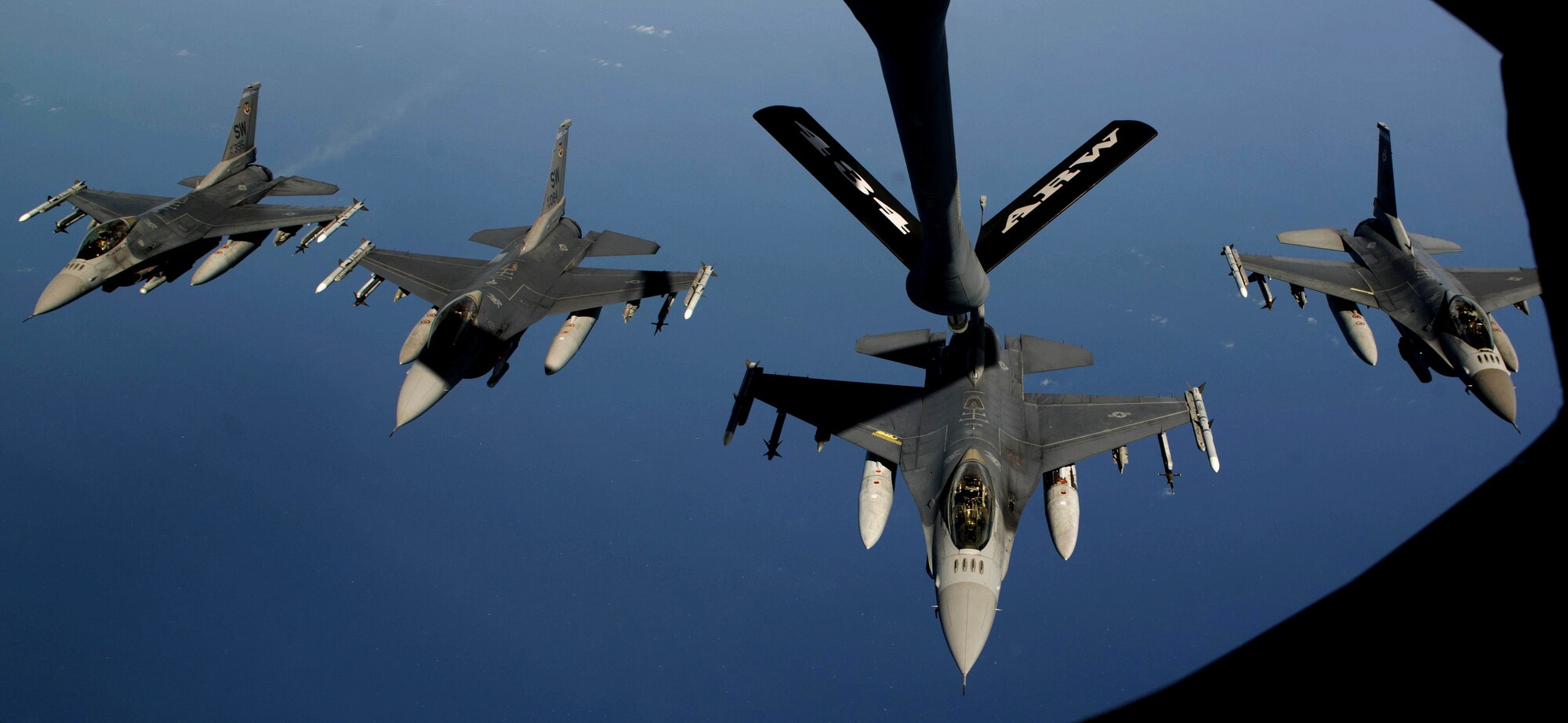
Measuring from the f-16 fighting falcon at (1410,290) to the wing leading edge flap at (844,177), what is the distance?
20.5m

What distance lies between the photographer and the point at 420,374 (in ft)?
85.7

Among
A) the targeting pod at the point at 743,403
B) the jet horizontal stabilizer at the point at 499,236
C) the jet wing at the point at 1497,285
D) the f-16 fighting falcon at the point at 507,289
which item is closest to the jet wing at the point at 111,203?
the f-16 fighting falcon at the point at 507,289

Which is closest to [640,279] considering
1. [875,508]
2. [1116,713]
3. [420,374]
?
[420,374]

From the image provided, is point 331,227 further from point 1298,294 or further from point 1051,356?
point 1298,294

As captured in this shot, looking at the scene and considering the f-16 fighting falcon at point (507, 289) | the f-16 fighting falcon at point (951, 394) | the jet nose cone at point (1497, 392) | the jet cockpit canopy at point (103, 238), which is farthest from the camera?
the jet cockpit canopy at point (103, 238)

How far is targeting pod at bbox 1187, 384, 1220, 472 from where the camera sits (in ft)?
79.5

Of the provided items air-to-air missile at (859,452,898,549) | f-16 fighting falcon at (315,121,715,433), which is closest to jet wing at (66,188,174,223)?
f-16 fighting falcon at (315,121,715,433)

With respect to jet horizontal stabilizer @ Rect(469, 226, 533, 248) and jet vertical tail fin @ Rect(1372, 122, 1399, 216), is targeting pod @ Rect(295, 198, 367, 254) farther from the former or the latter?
jet vertical tail fin @ Rect(1372, 122, 1399, 216)

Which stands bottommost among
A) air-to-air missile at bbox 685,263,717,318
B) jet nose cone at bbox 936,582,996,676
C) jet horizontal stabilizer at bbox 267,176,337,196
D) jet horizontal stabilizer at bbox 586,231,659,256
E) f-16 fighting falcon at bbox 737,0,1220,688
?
jet nose cone at bbox 936,582,996,676

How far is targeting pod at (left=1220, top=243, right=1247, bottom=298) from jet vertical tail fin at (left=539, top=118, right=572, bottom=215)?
2337cm

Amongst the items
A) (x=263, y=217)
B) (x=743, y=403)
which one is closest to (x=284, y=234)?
(x=263, y=217)

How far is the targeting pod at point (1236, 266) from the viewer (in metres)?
30.7

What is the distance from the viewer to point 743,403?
26.9 meters

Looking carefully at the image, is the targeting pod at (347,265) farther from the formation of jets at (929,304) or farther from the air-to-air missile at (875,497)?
the air-to-air missile at (875,497)
